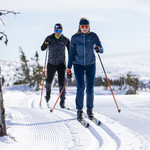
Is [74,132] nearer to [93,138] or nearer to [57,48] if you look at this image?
[93,138]

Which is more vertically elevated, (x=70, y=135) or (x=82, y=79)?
(x=82, y=79)

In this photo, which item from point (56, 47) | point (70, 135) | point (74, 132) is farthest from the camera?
point (56, 47)

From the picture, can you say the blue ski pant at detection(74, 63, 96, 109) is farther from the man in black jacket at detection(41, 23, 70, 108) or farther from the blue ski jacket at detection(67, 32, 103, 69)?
the man in black jacket at detection(41, 23, 70, 108)

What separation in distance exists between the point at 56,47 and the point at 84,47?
195 centimetres

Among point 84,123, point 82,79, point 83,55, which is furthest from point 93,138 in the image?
point 83,55

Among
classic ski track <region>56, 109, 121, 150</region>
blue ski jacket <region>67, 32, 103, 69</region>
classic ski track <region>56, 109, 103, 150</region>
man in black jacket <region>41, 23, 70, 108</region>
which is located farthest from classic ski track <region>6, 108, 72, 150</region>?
man in black jacket <region>41, 23, 70, 108</region>

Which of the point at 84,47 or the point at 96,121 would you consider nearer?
the point at 96,121

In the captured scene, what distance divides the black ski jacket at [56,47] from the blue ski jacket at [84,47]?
173 centimetres

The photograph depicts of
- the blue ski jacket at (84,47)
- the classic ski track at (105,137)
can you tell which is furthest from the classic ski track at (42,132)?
the blue ski jacket at (84,47)

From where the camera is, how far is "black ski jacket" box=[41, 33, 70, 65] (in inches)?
267

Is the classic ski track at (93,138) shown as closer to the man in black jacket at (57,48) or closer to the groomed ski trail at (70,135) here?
the groomed ski trail at (70,135)

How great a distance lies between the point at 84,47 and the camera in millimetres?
5000

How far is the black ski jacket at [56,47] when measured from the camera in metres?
6.79

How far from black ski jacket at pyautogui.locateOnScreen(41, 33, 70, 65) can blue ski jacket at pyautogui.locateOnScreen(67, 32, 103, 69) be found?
1726 mm
